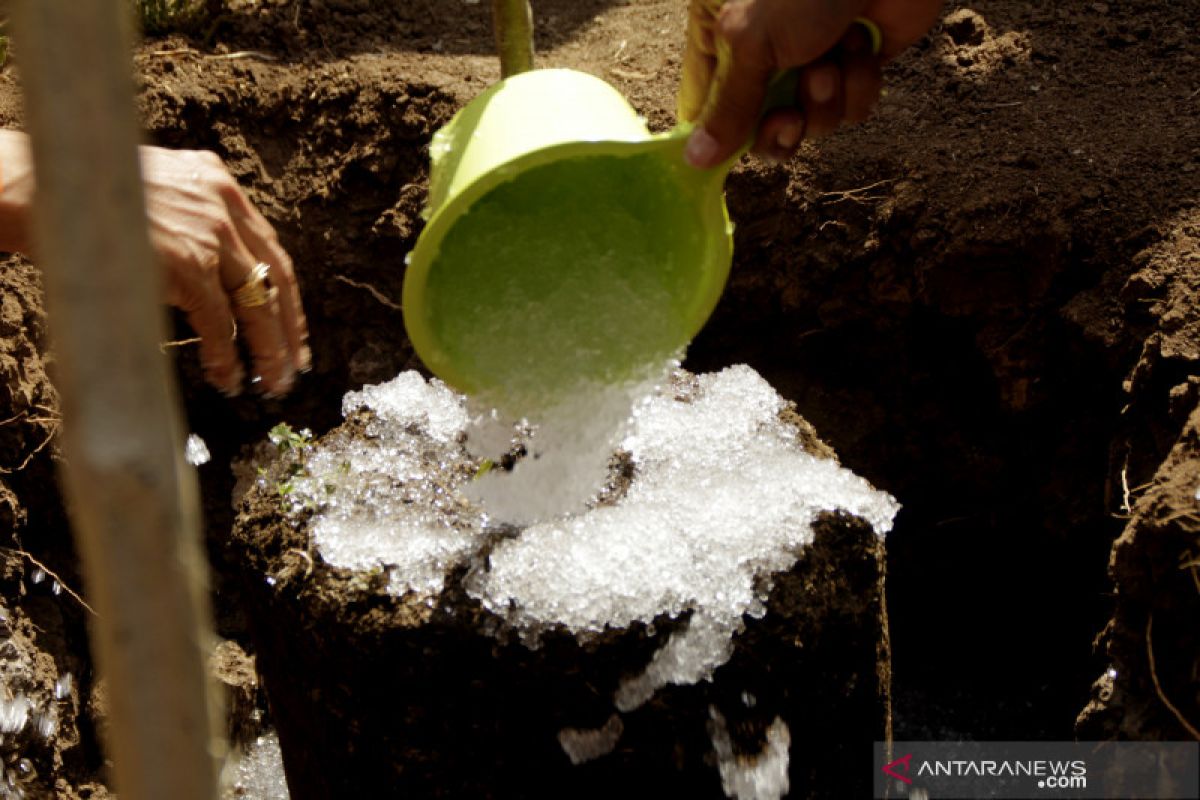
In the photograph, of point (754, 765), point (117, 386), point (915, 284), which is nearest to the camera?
point (117, 386)

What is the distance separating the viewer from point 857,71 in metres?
1.52

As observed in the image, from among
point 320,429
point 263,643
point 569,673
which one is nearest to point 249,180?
point 320,429

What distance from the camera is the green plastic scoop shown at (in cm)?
166

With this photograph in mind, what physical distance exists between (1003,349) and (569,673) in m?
1.37

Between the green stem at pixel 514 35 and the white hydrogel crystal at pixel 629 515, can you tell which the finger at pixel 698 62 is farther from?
the white hydrogel crystal at pixel 629 515

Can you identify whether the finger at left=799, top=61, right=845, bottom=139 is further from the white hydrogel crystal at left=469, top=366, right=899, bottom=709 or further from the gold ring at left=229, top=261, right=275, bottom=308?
the gold ring at left=229, top=261, right=275, bottom=308

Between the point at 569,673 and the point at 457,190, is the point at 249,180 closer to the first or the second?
the point at 457,190

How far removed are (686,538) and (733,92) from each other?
0.72 meters

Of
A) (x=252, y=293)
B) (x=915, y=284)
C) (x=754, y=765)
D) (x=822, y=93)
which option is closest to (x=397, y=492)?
(x=252, y=293)

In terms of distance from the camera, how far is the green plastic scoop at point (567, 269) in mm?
1661

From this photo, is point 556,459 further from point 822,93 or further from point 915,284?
point 915,284

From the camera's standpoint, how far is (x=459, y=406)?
2.21m

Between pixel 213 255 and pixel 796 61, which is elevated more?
pixel 796 61

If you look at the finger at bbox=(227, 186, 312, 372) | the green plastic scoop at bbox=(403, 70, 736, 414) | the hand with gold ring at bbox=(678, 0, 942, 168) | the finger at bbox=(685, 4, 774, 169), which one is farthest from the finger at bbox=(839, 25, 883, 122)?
the finger at bbox=(227, 186, 312, 372)
